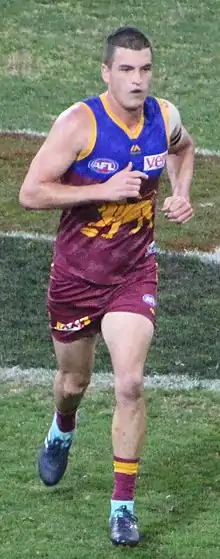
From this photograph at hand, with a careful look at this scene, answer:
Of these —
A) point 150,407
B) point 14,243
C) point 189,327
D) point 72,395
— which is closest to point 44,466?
point 72,395

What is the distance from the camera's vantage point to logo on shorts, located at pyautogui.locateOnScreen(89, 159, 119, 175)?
17.5 ft

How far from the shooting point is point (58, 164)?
5.27 metres

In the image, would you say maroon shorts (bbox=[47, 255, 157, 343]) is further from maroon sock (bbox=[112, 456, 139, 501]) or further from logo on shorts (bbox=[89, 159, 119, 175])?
maroon sock (bbox=[112, 456, 139, 501])

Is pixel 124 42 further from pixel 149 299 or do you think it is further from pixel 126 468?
pixel 126 468

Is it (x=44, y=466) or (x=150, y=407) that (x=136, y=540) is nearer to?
(x=44, y=466)

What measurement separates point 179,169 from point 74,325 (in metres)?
0.93

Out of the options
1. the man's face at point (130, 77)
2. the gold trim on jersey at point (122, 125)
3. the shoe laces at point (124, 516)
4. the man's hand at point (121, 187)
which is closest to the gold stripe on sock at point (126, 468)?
the shoe laces at point (124, 516)

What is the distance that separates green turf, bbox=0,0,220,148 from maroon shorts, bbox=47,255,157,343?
28.8 feet

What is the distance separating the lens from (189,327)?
831 cm

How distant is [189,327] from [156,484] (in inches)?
102

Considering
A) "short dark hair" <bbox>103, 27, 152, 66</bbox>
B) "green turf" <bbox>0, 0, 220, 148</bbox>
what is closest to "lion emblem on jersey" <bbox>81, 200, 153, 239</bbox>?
"short dark hair" <bbox>103, 27, 152, 66</bbox>

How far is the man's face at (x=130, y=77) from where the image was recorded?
529 centimetres

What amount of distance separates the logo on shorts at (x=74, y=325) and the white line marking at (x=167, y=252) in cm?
439

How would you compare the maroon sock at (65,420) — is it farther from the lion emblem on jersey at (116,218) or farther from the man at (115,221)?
the lion emblem on jersey at (116,218)
